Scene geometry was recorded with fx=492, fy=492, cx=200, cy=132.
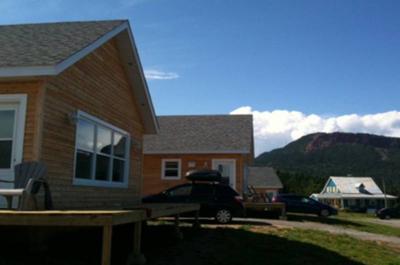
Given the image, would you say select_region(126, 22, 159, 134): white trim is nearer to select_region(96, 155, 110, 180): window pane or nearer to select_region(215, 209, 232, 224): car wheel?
select_region(96, 155, 110, 180): window pane

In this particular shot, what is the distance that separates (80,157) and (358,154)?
150 m

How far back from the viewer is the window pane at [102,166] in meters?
13.3

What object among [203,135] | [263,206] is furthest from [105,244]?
[203,135]

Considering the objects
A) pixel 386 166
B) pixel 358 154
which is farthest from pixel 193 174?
pixel 358 154

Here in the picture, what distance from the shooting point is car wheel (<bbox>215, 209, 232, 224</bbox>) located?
18938 mm

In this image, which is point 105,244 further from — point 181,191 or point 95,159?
point 181,191

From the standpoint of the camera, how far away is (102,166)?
13.7m

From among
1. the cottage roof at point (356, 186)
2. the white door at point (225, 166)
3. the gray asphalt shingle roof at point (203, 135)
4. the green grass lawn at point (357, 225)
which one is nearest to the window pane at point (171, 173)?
the gray asphalt shingle roof at point (203, 135)

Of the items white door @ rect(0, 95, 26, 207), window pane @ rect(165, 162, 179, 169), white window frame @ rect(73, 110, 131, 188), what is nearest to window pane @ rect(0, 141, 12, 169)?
white door @ rect(0, 95, 26, 207)

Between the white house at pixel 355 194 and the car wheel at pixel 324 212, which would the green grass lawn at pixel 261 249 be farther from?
the white house at pixel 355 194

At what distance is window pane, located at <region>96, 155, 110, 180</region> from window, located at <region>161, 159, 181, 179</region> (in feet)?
47.0

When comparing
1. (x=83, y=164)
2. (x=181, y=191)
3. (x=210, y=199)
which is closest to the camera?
(x=83, y=164)

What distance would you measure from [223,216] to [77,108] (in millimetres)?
8986

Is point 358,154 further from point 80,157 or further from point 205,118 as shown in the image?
point 80,157
